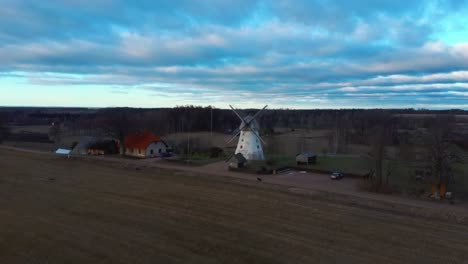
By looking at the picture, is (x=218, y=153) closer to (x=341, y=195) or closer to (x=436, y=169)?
(x=341, y=195)

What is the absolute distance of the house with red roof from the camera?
1594 inches

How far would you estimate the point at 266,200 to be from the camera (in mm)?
21234

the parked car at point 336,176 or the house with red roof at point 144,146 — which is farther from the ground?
the house with red roof at point 144,146

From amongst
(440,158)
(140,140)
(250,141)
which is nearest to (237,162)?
(250,141)

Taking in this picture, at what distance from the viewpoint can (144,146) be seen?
40.4 metres

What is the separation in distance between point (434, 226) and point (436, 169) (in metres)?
8.18

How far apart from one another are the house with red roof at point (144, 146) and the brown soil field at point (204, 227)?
15.3 meters

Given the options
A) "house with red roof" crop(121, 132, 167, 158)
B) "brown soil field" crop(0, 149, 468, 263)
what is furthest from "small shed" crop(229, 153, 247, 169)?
"house with red roof" crop(121, 132, 167, 158)

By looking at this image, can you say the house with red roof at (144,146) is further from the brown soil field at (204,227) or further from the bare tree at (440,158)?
the bare tree at (440,158)

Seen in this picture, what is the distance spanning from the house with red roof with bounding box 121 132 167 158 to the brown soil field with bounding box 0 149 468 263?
15.3 m

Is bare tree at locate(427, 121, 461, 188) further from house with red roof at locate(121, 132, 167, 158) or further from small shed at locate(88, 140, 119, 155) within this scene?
small shed at locate(88, 140, 119, 155)

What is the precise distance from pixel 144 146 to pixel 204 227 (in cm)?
2613

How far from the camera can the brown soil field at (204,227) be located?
515 inches

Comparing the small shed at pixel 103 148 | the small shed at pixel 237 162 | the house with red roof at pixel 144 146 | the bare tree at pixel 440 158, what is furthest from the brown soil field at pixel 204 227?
the small shed at pixel 103 148
